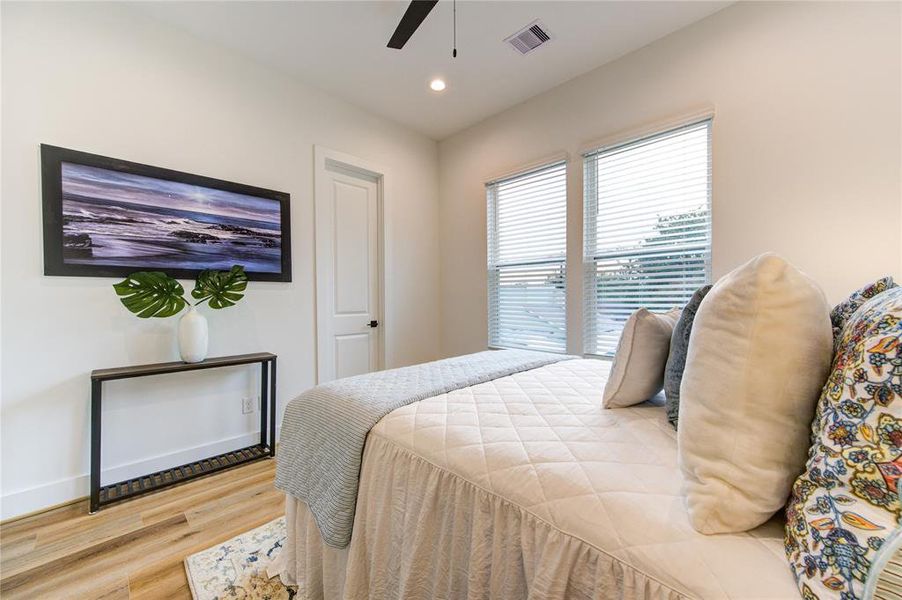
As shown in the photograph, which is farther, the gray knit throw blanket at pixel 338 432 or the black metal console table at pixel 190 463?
the black metal console table at pixel 190 463

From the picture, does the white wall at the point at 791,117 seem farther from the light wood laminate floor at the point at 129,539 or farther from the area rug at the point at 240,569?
the light wood laminate floor at the point at 129,539

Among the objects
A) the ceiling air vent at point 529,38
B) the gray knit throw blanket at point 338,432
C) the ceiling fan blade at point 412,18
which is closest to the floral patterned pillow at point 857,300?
the gray knit throw blanket at point 338,432

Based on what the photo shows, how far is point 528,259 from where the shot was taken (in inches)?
129

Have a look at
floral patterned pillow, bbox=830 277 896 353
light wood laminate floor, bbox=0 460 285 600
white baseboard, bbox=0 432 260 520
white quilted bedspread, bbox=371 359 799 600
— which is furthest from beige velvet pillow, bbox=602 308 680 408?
white baseboard, bbox=0 432 260 520

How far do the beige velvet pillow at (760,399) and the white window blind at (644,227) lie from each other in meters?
1.98

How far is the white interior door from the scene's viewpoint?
312 cm

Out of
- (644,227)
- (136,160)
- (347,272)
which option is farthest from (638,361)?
(136,160)

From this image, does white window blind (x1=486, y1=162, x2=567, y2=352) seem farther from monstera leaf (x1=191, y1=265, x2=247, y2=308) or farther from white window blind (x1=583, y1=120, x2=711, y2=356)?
monstera leaf (x1=191, y1=265, x2=247, y2=308)

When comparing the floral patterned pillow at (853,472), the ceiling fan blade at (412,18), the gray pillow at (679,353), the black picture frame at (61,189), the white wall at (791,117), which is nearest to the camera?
the floral patterned pillow at (853,472)

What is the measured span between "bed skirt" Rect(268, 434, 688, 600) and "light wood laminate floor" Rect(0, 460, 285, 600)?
2.39 ft

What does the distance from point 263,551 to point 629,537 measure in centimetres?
170

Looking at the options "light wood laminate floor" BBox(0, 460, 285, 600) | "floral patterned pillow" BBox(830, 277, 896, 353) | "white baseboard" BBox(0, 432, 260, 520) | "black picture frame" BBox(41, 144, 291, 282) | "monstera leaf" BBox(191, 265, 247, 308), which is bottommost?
"light wood laminate floor" BBox(0, 460, 285, 600)

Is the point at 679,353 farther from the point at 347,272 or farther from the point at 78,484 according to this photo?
the point at 78,484

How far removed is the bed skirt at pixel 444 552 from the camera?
2.16ft
